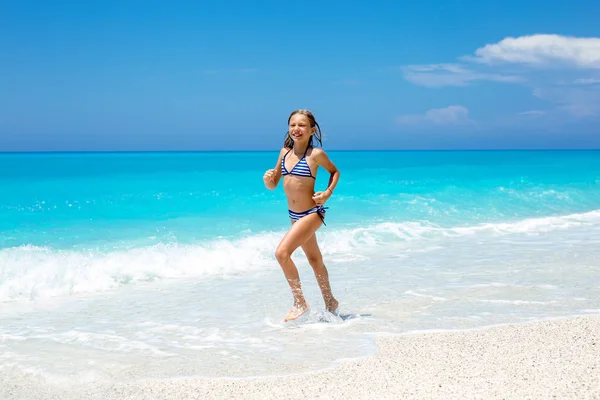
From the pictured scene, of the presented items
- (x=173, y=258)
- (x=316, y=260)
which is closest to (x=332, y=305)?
(x=316, y=260)

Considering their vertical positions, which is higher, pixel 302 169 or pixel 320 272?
pixel 302 169

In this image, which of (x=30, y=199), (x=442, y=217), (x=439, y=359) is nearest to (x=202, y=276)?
(x=439, y=359)

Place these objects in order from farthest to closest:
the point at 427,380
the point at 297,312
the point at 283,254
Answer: the point at 297,312, the point at 283,254, the point at 427,380

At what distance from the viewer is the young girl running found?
18.4 ft

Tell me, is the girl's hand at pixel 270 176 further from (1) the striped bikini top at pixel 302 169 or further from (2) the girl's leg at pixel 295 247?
(2) the girl's leg at pixel 295 247

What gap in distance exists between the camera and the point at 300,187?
Result: 223 inches

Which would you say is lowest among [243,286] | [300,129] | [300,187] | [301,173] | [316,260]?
[243,286]

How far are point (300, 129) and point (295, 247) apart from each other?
1081mm

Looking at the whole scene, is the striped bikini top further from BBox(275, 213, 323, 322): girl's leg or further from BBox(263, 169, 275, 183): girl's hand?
BBox(275, 213, 323, 322): girl's leg

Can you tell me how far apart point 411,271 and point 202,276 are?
113 inches

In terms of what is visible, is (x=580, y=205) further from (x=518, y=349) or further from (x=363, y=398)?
(x=363, y=398)

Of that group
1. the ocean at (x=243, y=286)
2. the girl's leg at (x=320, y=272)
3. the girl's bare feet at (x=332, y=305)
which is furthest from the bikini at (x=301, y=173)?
the ocean at (x=243, y=286)

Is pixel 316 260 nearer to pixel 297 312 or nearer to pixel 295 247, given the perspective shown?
pixel 295 247

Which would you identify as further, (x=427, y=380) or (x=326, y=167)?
(x=326, y=167)
